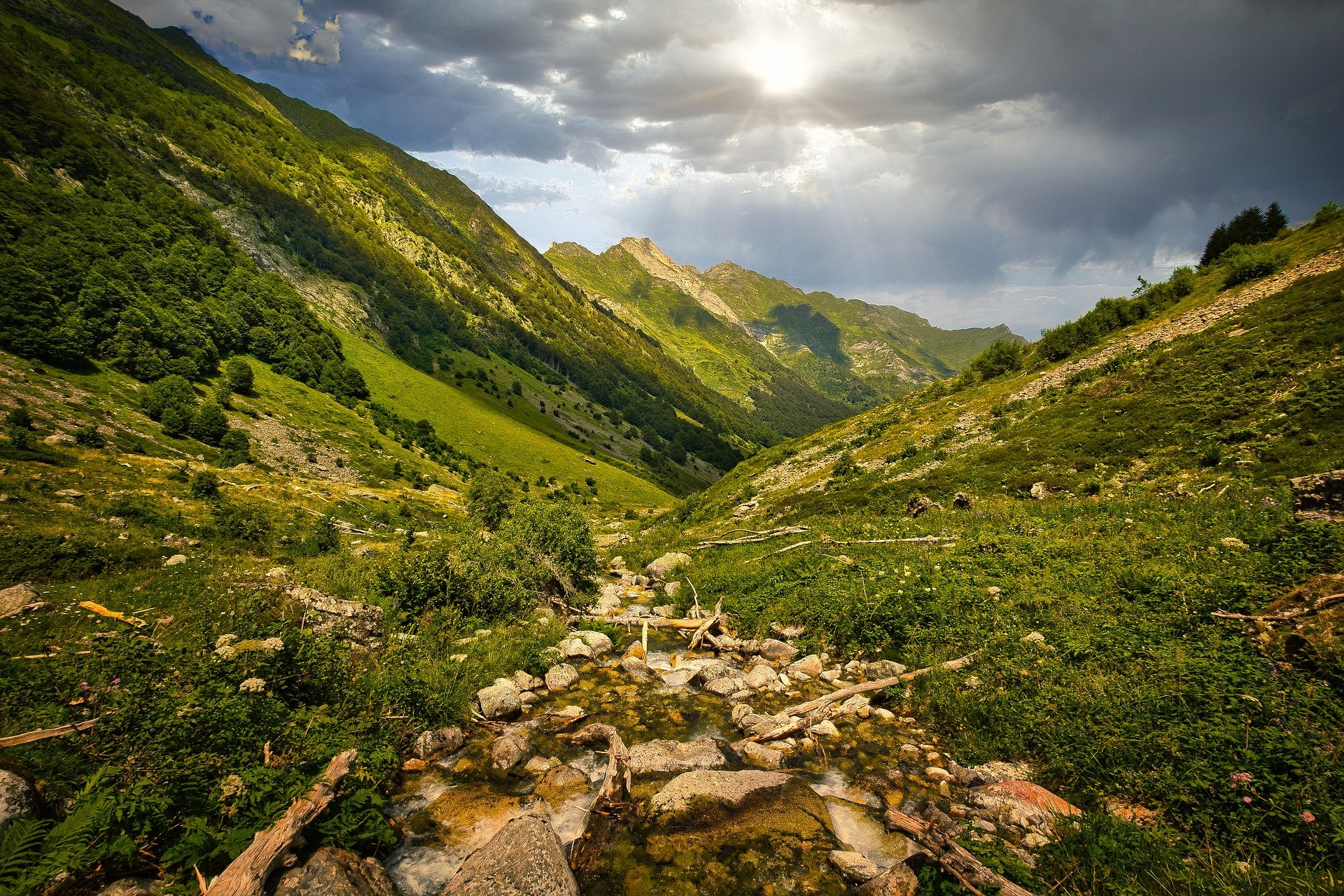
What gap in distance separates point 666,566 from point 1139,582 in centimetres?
1945

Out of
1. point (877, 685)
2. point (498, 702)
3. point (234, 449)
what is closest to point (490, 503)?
point (498, 702)

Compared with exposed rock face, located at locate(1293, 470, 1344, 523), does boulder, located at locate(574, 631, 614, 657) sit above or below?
below

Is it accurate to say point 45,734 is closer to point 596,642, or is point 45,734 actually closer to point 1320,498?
point 596,642

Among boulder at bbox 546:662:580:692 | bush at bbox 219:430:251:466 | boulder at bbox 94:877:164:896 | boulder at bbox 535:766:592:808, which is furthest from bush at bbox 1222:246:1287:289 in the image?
bush at bbox 219:430:251:466

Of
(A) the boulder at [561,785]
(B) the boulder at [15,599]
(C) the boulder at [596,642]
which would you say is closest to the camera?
(A) the boulder at [561,785]

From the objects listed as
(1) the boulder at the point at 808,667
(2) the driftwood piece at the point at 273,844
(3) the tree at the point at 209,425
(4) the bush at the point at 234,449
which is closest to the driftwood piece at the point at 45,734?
(2) the driftwood piece at the point at 273,844

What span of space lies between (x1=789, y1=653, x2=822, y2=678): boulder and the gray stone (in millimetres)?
7427

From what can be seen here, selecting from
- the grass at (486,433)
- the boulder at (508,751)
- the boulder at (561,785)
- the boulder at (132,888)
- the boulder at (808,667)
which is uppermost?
the boulder at (808,667)

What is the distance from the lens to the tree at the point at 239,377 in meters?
79.0

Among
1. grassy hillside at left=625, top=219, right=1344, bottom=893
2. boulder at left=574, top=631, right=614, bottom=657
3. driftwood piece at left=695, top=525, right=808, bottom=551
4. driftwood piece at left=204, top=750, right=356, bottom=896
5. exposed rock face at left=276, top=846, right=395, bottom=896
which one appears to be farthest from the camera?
driftwood piece at left=695, top=525, right=808, bottom=551

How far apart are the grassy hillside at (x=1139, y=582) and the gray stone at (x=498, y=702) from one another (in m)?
8.11

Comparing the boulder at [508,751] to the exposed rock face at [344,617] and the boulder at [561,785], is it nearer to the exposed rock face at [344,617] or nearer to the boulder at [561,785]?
the boulder at [561,785]

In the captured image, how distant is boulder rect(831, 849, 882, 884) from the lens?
6730 millimetres

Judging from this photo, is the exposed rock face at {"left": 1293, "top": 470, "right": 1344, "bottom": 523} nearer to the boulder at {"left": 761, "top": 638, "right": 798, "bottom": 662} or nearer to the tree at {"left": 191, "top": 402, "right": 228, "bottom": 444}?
the boulder at {"left": 761, "top": 638, "right": 798, "bottom": 662}
